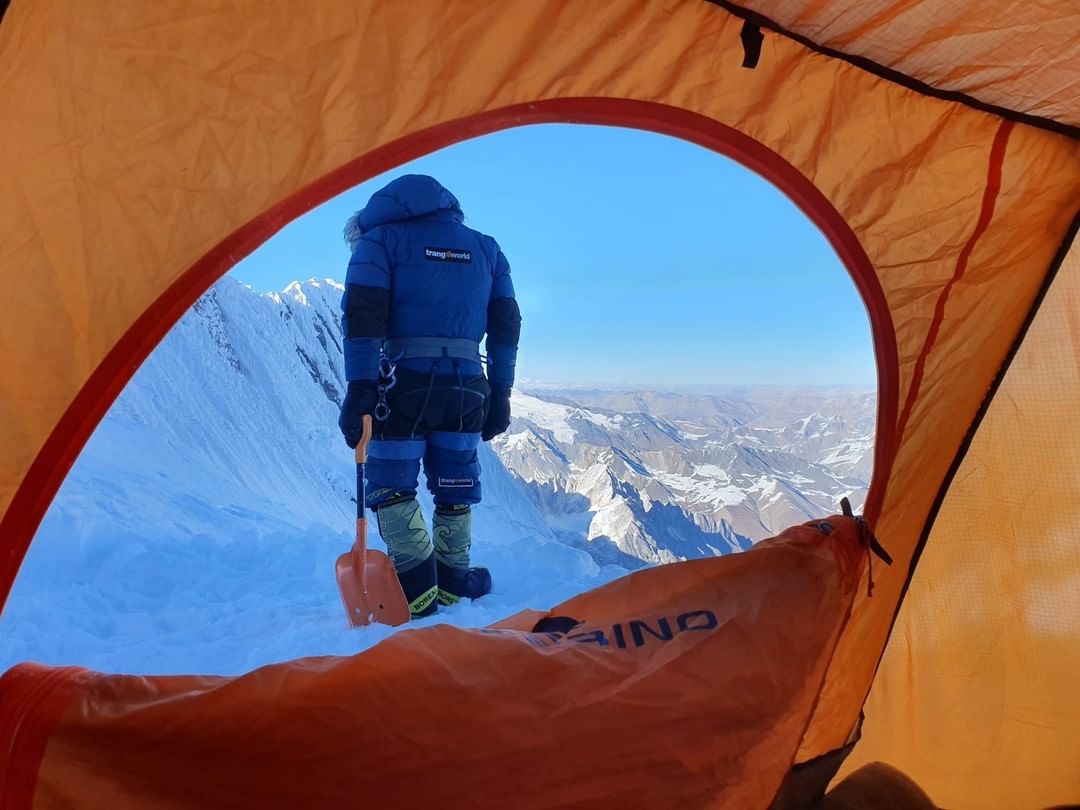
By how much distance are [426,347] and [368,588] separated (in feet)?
2.95

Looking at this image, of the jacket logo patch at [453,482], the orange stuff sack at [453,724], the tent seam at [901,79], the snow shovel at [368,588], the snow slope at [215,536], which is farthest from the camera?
the jacket logo patch at [453,482]

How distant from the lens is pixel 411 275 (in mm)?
→ 2789

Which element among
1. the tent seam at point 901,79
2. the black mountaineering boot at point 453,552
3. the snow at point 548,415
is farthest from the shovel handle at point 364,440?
the snow at point 548,415

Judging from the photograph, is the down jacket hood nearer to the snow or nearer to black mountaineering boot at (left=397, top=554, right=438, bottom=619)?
black mountaineering boot at (left=397, top=554, right=438, bottom=619)

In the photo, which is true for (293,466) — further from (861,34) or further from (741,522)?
(861,34)

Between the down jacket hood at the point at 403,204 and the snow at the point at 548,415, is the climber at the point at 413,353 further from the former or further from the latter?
the snow at the point at 548,415

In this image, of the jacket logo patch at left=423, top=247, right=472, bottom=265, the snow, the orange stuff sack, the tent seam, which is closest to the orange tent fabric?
the tent seam

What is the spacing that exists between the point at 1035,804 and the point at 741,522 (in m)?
3.49

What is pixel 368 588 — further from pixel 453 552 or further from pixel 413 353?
pixel 413 353

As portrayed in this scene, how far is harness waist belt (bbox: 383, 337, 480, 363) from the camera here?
9.29 feet

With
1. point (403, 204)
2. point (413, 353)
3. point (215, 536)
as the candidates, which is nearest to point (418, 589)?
point (413, 353)

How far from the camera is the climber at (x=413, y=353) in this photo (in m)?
2.72

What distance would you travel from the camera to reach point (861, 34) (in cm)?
145

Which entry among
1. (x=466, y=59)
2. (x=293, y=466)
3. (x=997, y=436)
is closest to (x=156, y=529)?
(x=293, y=466)
